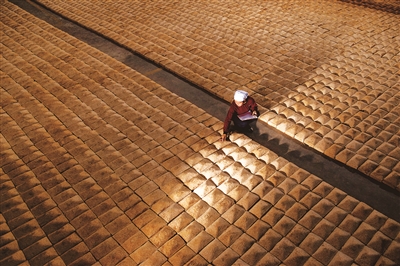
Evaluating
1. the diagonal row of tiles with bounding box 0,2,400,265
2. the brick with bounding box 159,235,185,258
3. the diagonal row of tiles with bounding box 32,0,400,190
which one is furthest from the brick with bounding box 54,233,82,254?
the diagonal row of tiles with bounding box 32,0,400,190

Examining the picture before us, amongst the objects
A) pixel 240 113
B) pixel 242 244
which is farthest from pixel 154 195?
pixel 240 113

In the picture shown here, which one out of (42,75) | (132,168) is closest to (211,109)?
(132,168)

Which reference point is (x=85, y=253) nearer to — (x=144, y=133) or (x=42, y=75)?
(x=144, y=133)

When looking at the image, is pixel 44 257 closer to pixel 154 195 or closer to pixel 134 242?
pixel 134 242

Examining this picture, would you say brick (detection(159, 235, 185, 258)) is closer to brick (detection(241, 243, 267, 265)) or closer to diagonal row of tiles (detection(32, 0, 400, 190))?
brick (detection(241, 243, 267, 265))

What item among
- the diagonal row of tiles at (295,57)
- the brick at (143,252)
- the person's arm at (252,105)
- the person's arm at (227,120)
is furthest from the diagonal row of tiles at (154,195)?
the diagonal row of tiles at (295,57)

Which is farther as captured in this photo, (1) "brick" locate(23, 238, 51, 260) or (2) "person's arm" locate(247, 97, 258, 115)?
(2) "person's arm" locate(247, 97, 258, 115)
